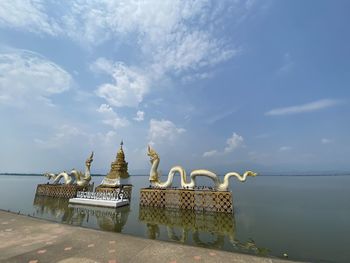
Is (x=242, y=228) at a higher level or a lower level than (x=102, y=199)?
lower

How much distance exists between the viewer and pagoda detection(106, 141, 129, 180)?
30375mm

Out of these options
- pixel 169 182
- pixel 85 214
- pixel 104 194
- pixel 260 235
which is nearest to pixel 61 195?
pixel 104 194

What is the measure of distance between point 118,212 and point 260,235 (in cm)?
1440

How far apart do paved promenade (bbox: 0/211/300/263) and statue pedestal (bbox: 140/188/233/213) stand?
40.6ft

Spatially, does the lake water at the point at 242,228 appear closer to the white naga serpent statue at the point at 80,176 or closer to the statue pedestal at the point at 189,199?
the statue pedestal at the point at 189,199

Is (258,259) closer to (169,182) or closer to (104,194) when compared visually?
(169,182)

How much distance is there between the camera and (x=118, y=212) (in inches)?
863

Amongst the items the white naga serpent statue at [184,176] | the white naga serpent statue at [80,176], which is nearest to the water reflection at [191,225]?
the white naga serpent statue at [184,176]

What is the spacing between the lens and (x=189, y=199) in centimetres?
2256

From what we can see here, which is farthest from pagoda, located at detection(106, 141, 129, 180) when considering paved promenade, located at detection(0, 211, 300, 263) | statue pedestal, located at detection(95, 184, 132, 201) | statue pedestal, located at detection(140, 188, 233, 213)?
paved promenade, located at detection(0, 211, 300, 263)

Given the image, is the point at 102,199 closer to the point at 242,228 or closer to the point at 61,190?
the point at 61,190

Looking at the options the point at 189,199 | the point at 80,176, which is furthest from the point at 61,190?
the point at 189,199

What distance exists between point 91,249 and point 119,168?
22.5 metres

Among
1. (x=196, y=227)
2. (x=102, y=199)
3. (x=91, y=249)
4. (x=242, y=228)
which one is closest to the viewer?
(x=91, y=249)
